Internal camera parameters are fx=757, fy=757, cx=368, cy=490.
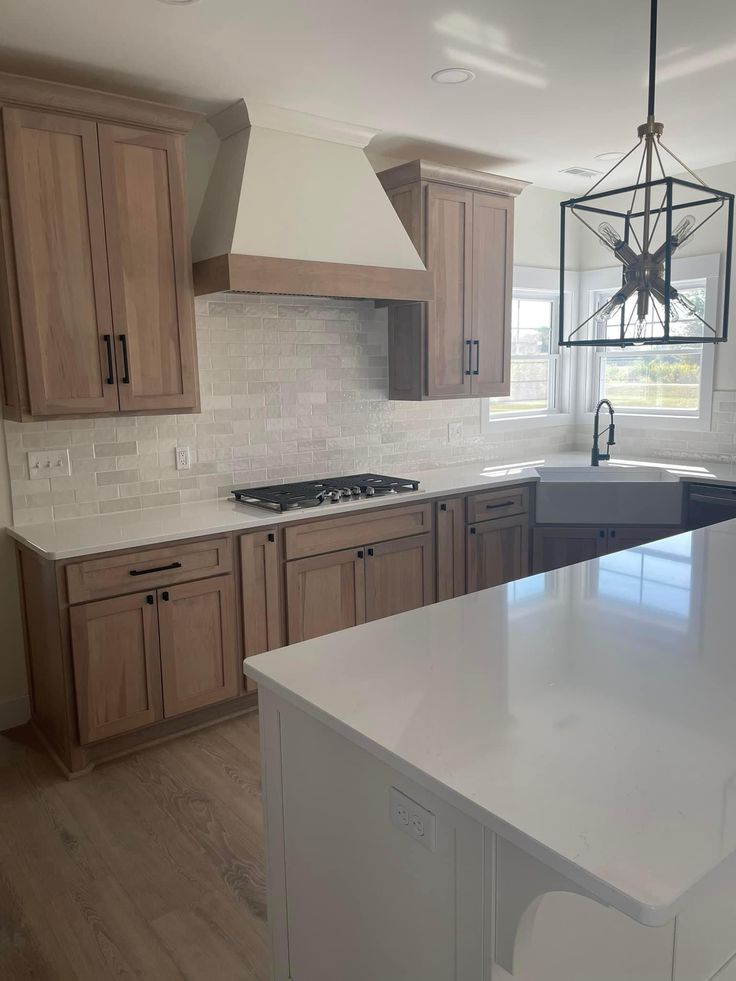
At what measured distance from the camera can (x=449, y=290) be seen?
419cm

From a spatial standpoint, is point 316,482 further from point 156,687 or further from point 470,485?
point 156,687

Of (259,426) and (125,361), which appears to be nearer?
(125,361)

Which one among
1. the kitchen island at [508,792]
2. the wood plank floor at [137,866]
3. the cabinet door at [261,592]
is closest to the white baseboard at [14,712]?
the wood plank floor at [137,866]

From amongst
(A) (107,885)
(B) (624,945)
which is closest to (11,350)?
(A) (107,885)

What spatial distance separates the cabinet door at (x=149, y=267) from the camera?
3.02 meters

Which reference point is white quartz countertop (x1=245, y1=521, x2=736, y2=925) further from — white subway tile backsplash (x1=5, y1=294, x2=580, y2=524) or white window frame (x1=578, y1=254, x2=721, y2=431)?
white window frame (x1=578, y1=254, x2=721, y2=431)

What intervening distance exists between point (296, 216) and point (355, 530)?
4.81ft

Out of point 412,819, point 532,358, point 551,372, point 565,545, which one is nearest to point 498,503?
point 565,545

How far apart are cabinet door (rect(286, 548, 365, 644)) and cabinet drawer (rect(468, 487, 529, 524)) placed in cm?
79

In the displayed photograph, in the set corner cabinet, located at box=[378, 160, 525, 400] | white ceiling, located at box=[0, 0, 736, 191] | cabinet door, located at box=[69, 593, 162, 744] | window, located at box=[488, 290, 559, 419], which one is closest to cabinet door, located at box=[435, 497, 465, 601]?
corner cabinet, located at box=[378, 160, 525, 400]

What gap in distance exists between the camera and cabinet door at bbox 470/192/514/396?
14.1 feet

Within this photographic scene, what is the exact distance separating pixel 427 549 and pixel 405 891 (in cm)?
266

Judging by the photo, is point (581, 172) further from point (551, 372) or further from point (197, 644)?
point (197, 644)

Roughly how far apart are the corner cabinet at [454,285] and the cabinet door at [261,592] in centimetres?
136
